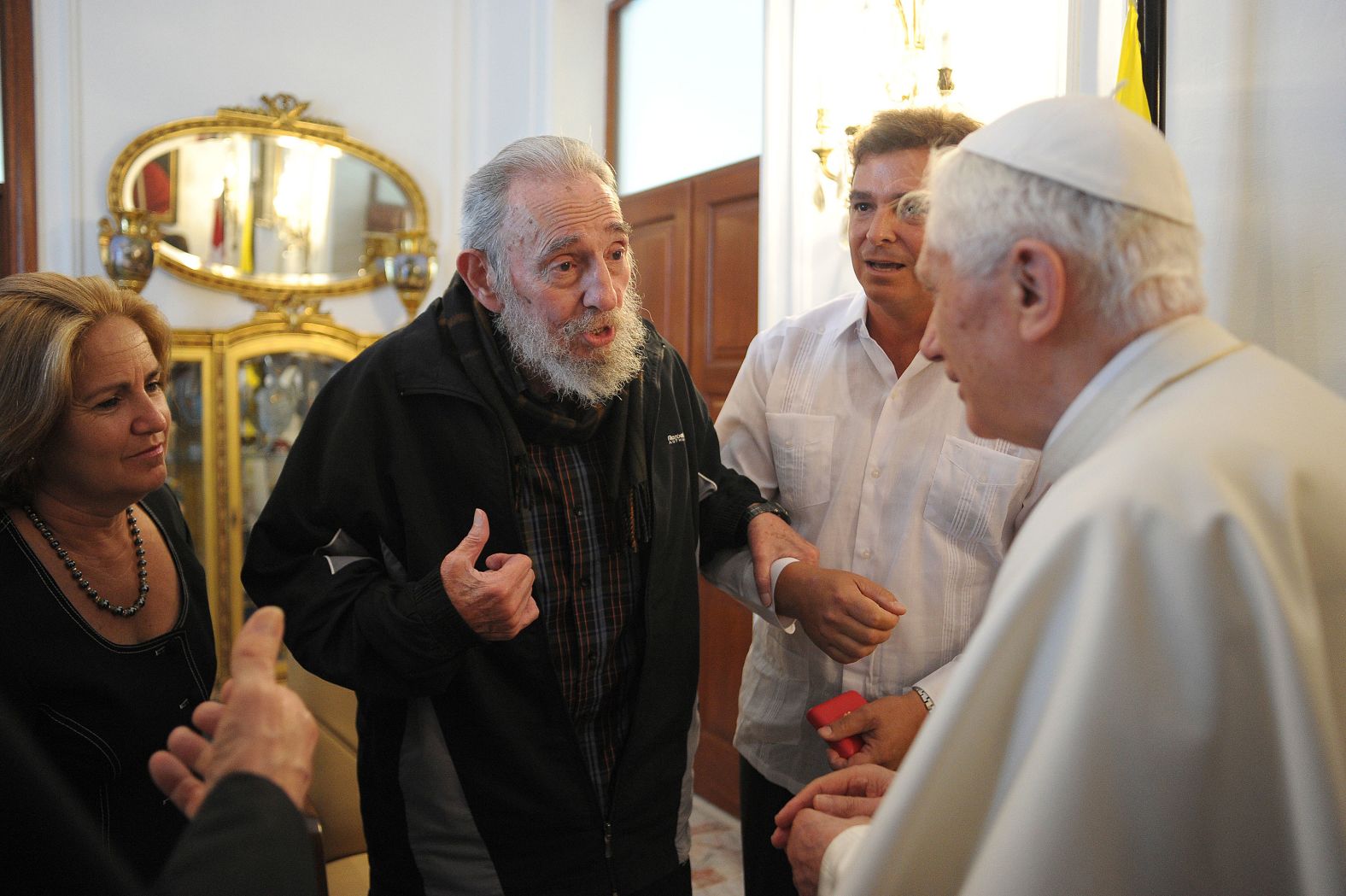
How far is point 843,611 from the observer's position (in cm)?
165

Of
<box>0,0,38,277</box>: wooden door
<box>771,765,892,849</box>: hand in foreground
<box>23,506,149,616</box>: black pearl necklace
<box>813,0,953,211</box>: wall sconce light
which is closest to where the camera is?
<box>771,765,892,849</box>: hand in foreground

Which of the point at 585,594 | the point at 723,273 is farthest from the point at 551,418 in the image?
the point at 723,273

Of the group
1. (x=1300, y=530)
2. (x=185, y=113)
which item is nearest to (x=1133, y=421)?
(x=1300, y=530)

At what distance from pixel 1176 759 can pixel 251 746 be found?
0.88 meters

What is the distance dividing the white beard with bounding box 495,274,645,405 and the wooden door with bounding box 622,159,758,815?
227 centimetres

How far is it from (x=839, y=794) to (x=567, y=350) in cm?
87

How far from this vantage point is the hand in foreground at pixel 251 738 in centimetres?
92

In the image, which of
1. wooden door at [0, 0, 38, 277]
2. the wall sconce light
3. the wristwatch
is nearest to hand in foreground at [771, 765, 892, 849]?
the wristwatch

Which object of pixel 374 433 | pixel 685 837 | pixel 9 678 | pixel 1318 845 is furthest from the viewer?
pixel 685 837

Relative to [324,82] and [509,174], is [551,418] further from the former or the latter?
[324,82]

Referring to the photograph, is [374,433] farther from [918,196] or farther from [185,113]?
[185,113]

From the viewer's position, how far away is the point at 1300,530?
0.97 meters

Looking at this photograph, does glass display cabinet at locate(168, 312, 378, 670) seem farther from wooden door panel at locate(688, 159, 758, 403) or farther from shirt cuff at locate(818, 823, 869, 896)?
shirt cuff at locate(818, 823, 869, 896)

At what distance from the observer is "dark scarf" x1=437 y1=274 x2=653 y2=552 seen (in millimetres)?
1715
